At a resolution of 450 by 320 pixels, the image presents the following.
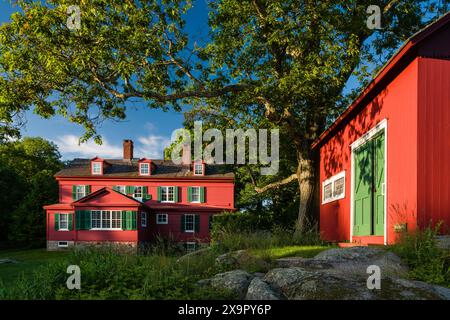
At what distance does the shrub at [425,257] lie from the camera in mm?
6289

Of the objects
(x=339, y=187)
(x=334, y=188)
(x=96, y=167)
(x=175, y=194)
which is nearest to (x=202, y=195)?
(x=175, y=194)

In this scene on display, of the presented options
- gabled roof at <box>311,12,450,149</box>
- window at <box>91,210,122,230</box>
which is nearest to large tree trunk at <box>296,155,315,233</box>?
gabled roof at <box>311,12,450,149</box>

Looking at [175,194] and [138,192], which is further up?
[138,192]

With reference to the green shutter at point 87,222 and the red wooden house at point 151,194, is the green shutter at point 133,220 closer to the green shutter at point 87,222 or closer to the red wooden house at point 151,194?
the red wooden house at point 151,194

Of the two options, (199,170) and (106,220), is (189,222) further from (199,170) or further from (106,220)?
(106,220)

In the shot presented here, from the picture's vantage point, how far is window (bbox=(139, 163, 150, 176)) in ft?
117

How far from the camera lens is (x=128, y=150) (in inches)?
1512

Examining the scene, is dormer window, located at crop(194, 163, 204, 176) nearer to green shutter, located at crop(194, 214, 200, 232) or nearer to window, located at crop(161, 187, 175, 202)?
window, located at crop(161, 187, 175, 202)

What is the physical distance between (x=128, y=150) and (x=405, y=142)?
106 ft

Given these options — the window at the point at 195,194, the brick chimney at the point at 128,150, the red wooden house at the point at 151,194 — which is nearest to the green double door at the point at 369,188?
the red wooden house at the point at 151,194

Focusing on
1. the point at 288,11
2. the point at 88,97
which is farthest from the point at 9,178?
the point at 288,11

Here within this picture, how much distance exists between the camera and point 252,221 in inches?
1033

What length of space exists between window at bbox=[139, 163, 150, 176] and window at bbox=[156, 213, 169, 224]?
12.2 ft
